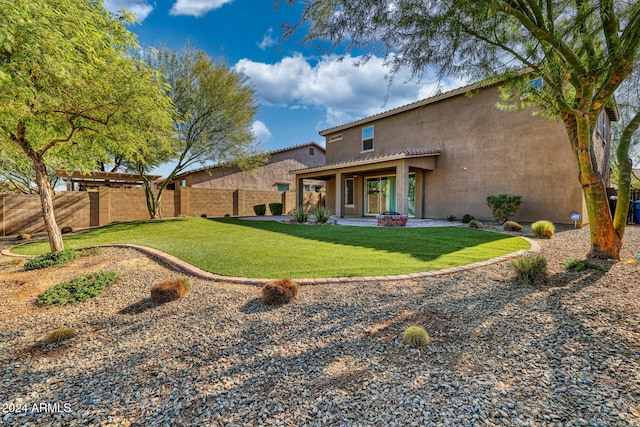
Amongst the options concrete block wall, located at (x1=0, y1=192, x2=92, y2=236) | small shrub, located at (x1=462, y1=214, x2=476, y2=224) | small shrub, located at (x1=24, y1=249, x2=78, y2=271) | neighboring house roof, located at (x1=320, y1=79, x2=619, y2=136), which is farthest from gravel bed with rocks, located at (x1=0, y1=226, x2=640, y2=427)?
concrete block wall, located at (x1=0, y1=192, x2=92, y2=236)

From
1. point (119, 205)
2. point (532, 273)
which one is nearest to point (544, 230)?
point (532, 273)

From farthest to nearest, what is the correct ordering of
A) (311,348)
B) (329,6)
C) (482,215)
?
(482,215)
(329,6)
(311,348)

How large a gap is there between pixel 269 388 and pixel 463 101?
1507cm

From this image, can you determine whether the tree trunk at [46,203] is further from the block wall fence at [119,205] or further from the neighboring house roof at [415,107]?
the neighboring house roof at [415,107]

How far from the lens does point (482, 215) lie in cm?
1307

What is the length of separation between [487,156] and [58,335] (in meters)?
14.8

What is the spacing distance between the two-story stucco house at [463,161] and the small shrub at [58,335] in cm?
1113

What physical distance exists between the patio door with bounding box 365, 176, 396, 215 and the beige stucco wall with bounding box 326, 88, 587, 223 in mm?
1760

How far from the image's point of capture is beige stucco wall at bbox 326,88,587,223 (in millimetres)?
11086

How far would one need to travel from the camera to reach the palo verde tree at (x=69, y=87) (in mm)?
3699

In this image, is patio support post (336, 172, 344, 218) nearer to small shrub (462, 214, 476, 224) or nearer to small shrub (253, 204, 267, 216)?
small shrub (462, 214, 476, 224)

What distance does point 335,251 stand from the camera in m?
6.94

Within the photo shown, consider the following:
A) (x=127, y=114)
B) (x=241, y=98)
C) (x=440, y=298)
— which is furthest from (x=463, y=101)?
(x=127, y=114)

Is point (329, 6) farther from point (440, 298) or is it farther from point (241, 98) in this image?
point (241, 98)
